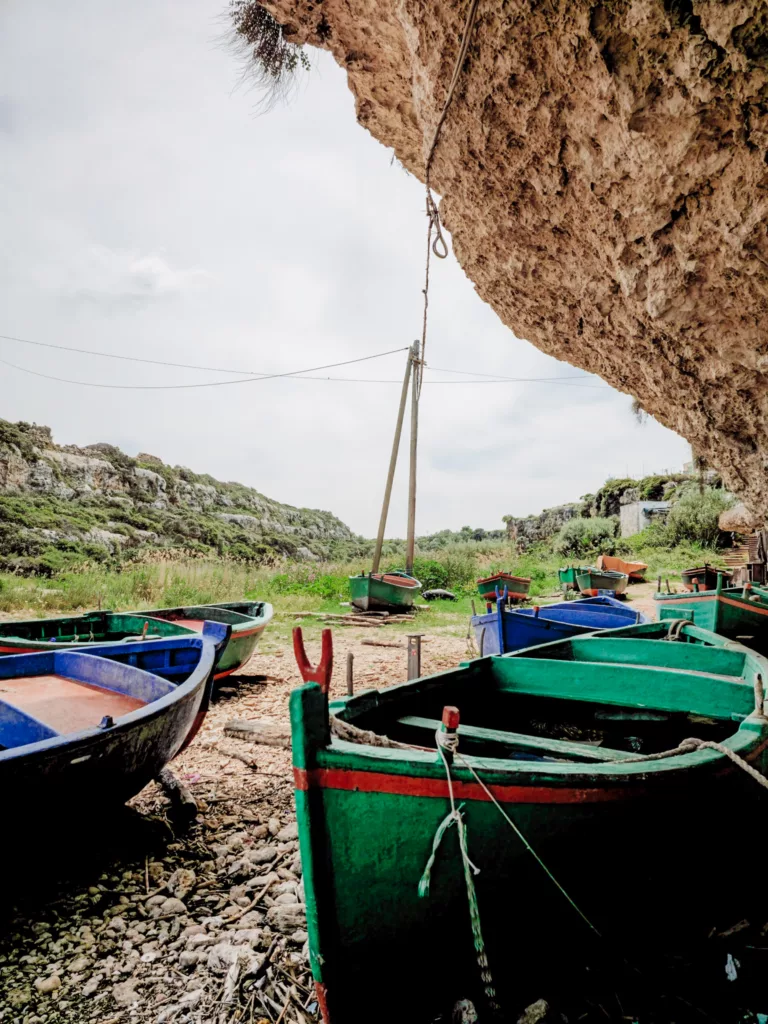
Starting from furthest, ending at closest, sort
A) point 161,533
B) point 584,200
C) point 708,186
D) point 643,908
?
point 161,533, point 584,200, point 708,186, point 643,908

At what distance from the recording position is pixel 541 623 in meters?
7.31

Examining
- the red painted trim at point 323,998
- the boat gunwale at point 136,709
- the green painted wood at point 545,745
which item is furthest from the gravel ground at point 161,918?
the green painted wood at point 545,745

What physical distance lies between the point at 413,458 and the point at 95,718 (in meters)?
17.5

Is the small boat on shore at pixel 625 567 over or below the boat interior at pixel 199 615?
over

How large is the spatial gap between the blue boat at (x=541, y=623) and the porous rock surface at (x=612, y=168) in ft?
8.94

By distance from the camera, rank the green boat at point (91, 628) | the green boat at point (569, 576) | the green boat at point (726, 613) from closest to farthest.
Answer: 1. the green boat at point (91, 628)
2. the green boat at point (726, 613)
3. the green boat at point (569, 576)

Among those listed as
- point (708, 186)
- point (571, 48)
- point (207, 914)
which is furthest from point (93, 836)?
point (571, 48)

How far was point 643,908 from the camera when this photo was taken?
2.38m

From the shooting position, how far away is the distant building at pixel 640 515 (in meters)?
32.2

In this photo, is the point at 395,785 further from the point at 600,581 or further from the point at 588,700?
the point at 600,581

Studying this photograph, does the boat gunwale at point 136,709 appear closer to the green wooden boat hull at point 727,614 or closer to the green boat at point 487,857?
the green boat at point 487,857

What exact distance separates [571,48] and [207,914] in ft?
24.0

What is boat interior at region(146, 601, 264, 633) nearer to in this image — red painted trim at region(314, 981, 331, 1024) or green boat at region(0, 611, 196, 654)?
green boat at region(0, 611, 196, 654)

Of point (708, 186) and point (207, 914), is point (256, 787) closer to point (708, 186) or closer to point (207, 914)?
point (207, 914)
